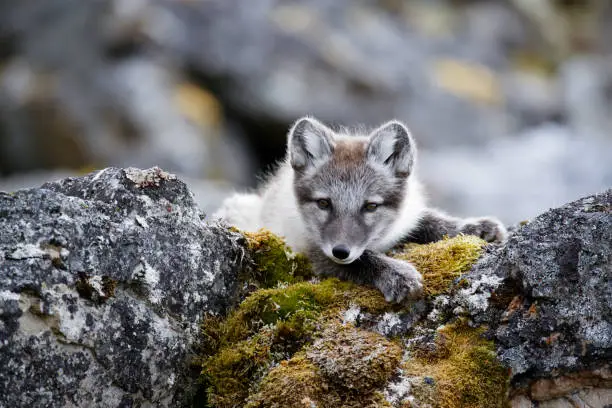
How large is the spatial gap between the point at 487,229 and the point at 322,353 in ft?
7.35

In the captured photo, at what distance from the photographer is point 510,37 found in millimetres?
23875

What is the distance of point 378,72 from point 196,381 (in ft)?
54.6

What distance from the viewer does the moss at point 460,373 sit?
386 cm

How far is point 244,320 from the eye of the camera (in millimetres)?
4359

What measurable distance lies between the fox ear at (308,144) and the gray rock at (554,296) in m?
2.23

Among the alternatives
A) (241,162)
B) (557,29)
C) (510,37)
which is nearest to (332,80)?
(241,162)

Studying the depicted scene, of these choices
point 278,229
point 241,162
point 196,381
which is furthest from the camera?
point 241,162

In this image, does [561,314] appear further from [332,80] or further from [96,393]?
[332,80]

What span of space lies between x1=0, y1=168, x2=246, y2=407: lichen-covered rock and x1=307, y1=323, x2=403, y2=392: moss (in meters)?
0.75

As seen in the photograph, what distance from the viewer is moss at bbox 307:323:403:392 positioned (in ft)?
12.9

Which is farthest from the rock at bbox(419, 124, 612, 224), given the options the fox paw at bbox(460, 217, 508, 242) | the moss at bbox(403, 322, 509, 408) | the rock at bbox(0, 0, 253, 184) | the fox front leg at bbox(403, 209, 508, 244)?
the moss at bbox(403, 322, 509, 408)

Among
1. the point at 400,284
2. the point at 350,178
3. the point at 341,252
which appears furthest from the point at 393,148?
the point at 400,284

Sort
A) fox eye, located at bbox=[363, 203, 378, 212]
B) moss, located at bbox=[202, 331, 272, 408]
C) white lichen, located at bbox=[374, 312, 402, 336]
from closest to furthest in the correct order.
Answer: moss, located at bbox=[202, 331, 272, 408] → white lichen, located at bbox=[374, 312, 402, 336] → fox eye, located at bbox=[363, 203, 378, 212]

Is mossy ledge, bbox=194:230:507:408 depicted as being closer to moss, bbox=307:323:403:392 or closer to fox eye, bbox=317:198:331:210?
moss, bbox=307:323:403:392
